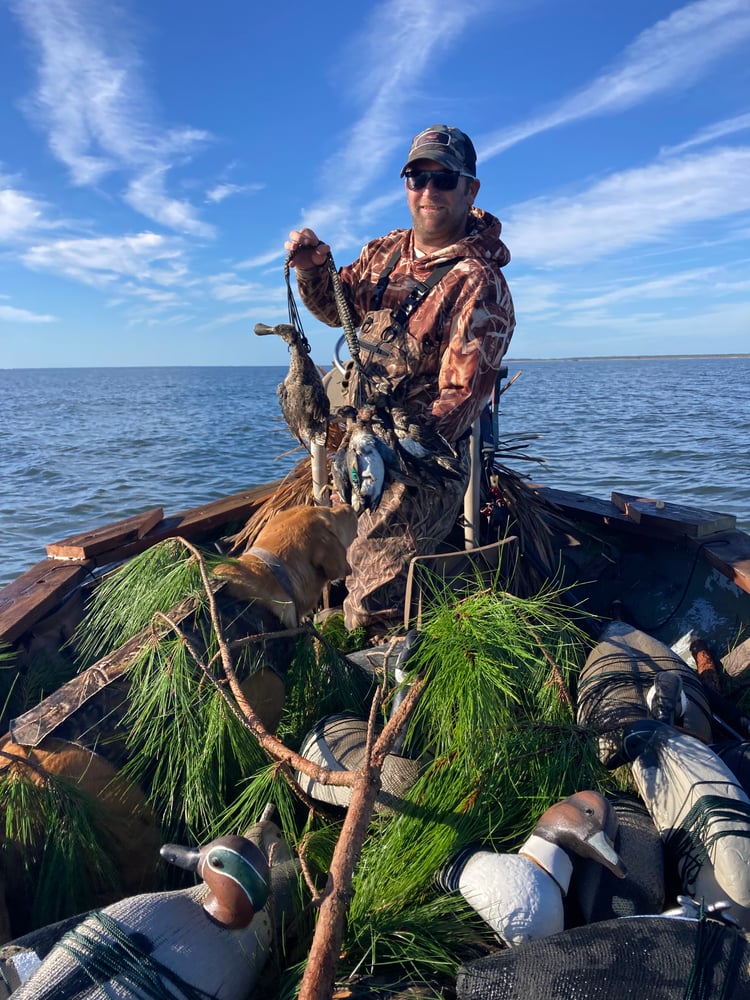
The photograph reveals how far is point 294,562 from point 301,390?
48.1 inches

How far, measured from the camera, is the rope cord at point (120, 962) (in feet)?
4.56

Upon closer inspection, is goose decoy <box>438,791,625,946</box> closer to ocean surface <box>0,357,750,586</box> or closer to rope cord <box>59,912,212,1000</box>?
rope cord <box>59,912,212,1000</box>

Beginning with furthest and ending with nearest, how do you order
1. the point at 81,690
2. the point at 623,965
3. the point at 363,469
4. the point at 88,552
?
the point at 88,552 → the point at 363,469 → the point at 81,690 → the point at 623,965

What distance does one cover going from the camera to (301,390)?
3.71 m

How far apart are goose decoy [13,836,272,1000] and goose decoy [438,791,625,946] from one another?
0.50m

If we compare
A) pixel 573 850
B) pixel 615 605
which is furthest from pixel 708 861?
pixel 615 605

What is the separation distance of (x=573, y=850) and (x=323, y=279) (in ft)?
10.8

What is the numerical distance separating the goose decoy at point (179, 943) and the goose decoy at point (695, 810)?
1.14m

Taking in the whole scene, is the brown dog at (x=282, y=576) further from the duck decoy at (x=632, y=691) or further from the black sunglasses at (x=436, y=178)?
the black sunglasses at (x=436, y=178)

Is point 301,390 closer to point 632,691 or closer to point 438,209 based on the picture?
point 438,209

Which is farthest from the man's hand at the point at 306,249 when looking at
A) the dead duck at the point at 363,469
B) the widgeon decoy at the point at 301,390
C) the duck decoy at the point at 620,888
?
the duck decoy at the point at 620,888

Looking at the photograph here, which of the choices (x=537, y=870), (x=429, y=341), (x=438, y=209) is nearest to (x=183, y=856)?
(x=537, y=870)

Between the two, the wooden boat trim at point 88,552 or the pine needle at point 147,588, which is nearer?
the pine needle at point 147,588

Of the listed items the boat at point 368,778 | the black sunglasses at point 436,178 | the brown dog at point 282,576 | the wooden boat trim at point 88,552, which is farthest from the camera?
the black sunglasses at point 436,178
